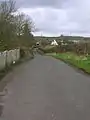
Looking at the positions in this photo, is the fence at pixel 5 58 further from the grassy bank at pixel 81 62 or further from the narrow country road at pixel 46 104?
the narrow country road at pixel 46 104

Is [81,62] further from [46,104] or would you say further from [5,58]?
[46,104]

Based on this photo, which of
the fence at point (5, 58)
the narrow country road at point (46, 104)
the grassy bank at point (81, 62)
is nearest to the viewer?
the narrow country road at point (46, 104)

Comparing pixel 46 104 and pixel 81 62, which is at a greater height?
pixel 46 104

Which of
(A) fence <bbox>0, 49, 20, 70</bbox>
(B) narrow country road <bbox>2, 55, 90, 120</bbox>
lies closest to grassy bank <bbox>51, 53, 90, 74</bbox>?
(A) fence <bbox>0, 49, 20, 70</bbox>

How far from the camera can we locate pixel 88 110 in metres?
10.2

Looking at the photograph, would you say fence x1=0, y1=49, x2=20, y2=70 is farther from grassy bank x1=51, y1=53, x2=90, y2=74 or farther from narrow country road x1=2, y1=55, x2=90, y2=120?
narrow country road x1=2, y1=55, x2=90, y2=120

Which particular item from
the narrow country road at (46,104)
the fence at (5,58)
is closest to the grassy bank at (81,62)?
the fence at (5,58)

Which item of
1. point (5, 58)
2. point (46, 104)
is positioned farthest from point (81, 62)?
point (46, 104)

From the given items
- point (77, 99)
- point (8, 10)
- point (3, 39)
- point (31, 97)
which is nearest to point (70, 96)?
point (77, 99)

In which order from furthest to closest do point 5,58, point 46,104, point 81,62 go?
point 81,62, point 5,58, point 46,104

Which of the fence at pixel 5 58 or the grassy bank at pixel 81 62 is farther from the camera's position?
the grassy bank at pixel 81 62

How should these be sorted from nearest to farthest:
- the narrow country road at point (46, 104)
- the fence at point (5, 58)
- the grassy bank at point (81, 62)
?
the narrow country road at point (46, 104) → the fence at point (5, 58) → the grassy bank at point (81, 62)

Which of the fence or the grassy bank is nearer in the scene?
the fence

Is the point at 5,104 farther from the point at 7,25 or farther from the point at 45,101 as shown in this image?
the point at 7,25
